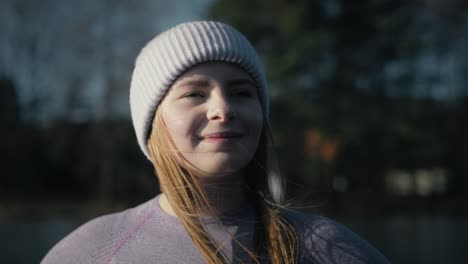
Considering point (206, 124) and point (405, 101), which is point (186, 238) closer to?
point (206, 124)

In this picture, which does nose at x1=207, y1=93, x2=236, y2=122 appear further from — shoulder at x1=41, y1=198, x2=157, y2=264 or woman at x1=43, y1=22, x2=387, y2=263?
shoulder at x1=41, y1=198, x2=157, y2=264

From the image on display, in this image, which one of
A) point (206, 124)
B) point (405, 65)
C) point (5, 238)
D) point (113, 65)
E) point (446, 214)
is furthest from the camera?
point (405, 65)

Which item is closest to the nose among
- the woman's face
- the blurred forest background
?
the woman's face

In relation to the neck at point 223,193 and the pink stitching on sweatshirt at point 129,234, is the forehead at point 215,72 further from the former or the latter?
the pink stitching on sweatshirt at point 129,234

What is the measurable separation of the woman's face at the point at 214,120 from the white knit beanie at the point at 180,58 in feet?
0.11

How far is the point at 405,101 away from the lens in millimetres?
15547

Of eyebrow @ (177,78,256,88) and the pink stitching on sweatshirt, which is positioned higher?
eyebrow @ (177,78,256,88)

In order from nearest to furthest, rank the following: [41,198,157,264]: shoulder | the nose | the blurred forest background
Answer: the nose → [41,198,157,264]: shoulder → the blurred forest background

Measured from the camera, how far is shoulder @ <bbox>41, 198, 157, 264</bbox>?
1.60 m

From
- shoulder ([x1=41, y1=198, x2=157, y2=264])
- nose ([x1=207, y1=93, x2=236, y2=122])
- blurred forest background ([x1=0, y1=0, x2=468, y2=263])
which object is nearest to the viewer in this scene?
nose ([x1=207, y1=93, x2=236, y2=122])

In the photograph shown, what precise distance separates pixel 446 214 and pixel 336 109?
3663 millimetres

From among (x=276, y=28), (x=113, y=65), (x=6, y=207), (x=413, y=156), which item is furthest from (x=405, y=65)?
(x=6, y=207)

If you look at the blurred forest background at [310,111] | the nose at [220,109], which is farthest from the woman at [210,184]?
the blurred forest background at [310,111]

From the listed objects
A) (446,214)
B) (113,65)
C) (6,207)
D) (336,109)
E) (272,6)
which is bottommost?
(446,214)
